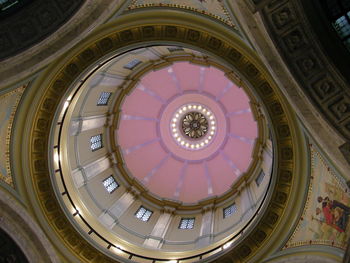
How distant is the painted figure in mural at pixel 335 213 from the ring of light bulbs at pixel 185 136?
17846 millimetres

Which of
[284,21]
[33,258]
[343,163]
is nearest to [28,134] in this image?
[33,258]

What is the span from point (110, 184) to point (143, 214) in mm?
3108

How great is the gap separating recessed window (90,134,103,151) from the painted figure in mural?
14.4 metres

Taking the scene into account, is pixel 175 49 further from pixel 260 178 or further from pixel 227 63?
pixel 260 178

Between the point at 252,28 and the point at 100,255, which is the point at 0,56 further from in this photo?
the point at 100,255

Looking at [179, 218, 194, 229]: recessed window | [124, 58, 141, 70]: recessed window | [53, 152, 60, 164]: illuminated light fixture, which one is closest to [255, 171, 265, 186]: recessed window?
[179, 218, 194, 229]: recessed window

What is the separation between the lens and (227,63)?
1395 centimetres

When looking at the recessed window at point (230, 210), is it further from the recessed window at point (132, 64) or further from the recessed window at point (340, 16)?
the recessed window at point (340, 16)

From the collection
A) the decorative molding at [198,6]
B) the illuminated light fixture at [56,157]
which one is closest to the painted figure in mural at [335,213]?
the decorative molding at [198,6]

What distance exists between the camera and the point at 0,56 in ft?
35.2

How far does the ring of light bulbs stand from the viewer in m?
30.1

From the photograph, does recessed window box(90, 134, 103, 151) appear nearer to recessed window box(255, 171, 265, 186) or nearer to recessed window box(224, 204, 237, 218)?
recessed window box(224, 204, 237, 218)

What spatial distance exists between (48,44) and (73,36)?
35.3 inches

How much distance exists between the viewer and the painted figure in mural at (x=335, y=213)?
11531mm
